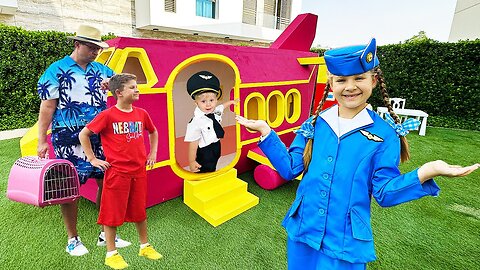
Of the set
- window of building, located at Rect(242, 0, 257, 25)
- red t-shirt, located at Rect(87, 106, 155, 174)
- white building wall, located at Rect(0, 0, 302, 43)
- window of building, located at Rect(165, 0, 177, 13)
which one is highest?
window of building, located at Rect(242, 0, 257, 25)

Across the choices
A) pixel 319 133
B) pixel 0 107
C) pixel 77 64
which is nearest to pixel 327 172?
pixel 319 133

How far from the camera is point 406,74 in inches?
368

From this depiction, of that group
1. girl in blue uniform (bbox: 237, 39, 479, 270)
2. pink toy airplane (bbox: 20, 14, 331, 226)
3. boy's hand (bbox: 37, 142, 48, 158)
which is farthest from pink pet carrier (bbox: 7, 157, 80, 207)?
girl in blue uniform (bbox: 237, 39, 479, 270)

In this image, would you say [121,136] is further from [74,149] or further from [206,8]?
[206,8]

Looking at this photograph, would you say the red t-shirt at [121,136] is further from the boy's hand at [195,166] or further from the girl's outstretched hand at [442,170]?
the girl's outstretched hand at [442,170]

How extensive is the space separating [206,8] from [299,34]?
942cm

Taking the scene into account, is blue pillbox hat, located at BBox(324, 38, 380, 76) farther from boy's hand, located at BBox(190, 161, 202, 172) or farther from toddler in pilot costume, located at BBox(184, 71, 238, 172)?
boy's hand, located at BBox(190, 161, 202, 172)

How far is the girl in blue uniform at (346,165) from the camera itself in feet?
4.50

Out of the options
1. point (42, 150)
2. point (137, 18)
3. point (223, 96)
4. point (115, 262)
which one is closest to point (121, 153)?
point (42, 150)

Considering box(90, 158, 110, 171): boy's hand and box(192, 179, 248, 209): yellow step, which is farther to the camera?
box(192, 179, 248, 209): yellow step

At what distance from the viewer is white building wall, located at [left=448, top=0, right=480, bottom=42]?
454 inches

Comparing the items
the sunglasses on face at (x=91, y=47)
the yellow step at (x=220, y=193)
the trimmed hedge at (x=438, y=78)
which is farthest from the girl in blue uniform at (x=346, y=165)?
the trimmed hedge at (x=438, y=78)

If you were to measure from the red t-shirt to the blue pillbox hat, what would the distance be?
151 centimetres

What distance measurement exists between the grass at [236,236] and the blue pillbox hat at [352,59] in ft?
6.52
